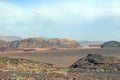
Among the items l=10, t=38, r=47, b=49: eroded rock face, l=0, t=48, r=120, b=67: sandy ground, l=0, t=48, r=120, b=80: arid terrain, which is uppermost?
l=10, t=38, r=47, b=49: eroded rock face

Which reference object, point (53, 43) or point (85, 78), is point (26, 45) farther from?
point (85, 78)

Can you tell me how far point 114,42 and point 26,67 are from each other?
149m

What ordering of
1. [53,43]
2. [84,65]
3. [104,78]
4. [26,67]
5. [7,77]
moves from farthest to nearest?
[53,43]
[84,65]
[26,67]
[104,78]
[7,77]

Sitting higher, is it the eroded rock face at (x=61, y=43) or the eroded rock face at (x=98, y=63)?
the eroded rock face at (x=61, y=43)


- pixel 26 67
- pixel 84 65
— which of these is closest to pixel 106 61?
pixel 84 65

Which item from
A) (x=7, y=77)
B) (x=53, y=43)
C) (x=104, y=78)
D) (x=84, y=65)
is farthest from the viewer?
(x=53, y=43)

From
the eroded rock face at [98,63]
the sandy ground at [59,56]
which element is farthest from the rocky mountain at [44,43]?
the eroded rock face at [98,63]

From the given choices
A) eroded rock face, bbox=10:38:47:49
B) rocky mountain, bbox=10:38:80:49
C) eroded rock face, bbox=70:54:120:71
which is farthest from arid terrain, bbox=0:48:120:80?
eroded rock face, bbox=10:38:47:49

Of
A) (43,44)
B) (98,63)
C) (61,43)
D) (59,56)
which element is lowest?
(98,63)

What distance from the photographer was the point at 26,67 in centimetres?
2986

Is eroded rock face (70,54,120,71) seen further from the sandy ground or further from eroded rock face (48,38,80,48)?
eroded rock face (48,38,80,48)

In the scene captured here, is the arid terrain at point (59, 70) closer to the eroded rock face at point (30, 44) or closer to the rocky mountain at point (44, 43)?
the rocky mountain at point (44, 43)

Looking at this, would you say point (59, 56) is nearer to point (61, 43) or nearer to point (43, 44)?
point (43, 44)

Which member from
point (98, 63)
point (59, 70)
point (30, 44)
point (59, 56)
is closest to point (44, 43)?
point (30, 44)
